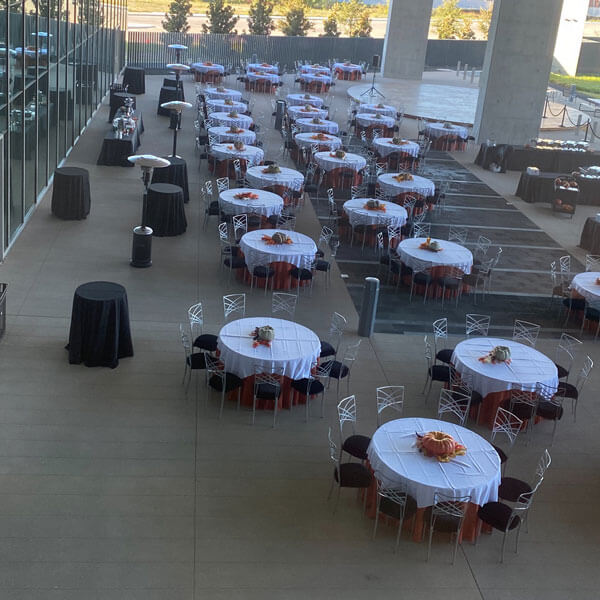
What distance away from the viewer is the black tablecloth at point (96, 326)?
12.2 meters

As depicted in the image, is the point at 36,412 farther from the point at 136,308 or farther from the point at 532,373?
the point at 532,373

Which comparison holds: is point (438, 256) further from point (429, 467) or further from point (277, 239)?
point (429, 467)

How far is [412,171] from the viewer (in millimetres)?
26766

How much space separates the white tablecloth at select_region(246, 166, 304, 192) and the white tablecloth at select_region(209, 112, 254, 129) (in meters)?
6.45

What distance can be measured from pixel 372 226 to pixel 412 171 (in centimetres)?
823

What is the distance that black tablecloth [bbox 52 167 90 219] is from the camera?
18688mm

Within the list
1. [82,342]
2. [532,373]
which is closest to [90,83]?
[82,342]

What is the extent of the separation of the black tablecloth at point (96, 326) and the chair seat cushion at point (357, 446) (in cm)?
402

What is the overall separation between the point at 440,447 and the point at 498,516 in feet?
3.13

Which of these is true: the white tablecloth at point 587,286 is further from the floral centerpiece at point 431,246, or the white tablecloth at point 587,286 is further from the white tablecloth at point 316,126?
the white tablecloth at point 316,126

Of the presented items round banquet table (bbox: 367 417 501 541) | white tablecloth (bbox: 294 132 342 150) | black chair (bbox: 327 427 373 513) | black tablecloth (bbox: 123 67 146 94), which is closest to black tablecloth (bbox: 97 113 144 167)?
white tablecloth (bbox: 294 132 342 150)

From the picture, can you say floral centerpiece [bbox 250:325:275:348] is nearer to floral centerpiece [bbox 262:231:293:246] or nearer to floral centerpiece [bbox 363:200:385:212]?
floral centerpiece [bbox 262:231:293:246]

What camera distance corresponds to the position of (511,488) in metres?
9.76

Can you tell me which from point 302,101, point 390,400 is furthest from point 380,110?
point 390,400
